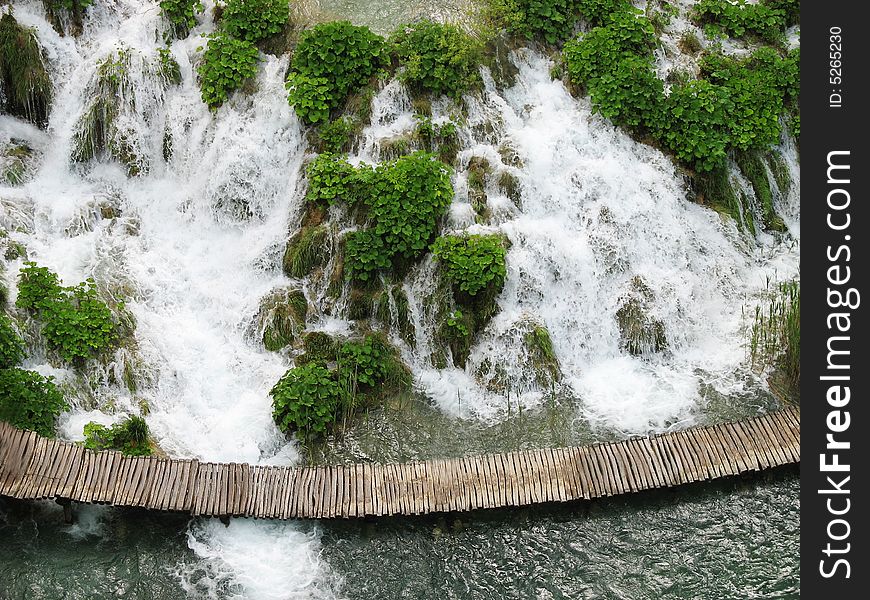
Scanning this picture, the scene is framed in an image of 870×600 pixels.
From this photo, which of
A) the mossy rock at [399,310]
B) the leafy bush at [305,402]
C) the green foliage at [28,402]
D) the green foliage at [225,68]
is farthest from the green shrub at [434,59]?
the green foliage at [28,402]

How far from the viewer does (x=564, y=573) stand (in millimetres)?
12883

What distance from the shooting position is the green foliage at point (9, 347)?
14.4m

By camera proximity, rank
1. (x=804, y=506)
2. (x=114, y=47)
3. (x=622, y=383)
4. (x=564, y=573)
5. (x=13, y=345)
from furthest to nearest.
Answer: (x=114, y=47) < (x=622, y=383) < (x=13, y=345) < (x=564, y=573) < (x=804, y=506)

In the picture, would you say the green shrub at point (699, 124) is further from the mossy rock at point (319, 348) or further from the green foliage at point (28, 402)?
the green foliage at point (28, 402)

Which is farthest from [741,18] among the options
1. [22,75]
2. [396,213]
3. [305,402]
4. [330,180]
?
[22,75]

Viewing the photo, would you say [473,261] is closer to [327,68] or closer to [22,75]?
[327,68]

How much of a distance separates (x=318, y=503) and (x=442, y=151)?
641 cm

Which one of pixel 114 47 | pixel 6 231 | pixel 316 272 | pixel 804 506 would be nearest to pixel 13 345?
pixel 6 231

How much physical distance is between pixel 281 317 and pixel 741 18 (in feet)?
34.8

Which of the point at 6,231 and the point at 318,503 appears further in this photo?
the point at 6,231

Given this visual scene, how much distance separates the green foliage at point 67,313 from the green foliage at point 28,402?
0.68 meters

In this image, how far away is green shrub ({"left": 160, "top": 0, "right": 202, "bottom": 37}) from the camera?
1794 cm

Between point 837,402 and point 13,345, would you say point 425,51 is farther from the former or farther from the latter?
point 837,402

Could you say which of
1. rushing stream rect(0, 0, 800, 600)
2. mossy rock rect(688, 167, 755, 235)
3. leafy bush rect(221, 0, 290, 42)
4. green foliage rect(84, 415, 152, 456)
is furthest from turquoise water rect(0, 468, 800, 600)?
leafy bush rect(221, 0, 290, 42)
